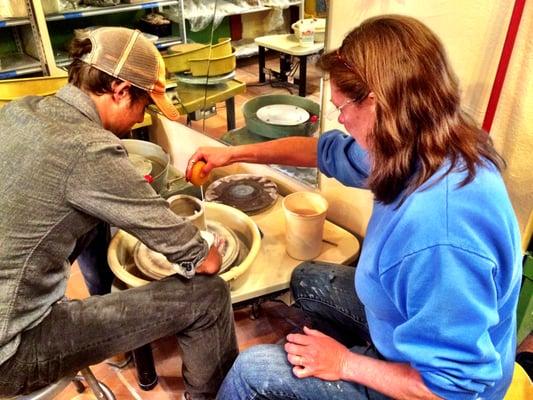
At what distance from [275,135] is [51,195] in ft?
3.16

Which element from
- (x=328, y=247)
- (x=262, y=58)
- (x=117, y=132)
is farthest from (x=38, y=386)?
(x=262, y=58)

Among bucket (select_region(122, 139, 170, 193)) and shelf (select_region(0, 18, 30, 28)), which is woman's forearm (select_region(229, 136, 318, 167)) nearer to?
bucket (select_region(122, 139, 170, 193))

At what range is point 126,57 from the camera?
110cm

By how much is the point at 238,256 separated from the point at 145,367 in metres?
0.51

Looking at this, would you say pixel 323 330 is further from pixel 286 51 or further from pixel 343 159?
pixel 286 51

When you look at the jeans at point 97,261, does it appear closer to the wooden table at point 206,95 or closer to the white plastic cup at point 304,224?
the white plastic cup at point 304,224

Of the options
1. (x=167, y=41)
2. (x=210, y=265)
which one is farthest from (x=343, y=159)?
(x=167, y=41)

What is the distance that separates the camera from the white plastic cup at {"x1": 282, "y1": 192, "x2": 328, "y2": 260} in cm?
138

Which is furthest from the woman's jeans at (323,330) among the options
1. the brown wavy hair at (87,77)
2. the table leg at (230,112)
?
the table leg at (230,112)

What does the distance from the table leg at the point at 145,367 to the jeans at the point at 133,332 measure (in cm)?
18

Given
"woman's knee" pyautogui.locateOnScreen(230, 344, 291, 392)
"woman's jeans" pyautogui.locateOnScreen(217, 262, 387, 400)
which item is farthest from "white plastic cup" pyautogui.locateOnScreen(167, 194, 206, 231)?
Answer: "woman's knee" pyautogui.locateOnScreen(230, 344, 291, 392)

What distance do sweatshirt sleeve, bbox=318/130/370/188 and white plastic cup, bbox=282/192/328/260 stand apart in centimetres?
15

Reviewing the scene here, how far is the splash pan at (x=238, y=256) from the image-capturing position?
4.26ft

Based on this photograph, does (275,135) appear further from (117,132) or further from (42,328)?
(42,328)
